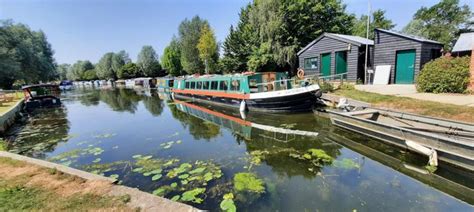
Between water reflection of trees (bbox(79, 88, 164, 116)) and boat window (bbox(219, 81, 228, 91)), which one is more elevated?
boat window (bbox(219, 81, 228, 91))

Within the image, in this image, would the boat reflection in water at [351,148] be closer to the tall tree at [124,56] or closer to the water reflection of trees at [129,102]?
the water reflection of trees at [129,102]

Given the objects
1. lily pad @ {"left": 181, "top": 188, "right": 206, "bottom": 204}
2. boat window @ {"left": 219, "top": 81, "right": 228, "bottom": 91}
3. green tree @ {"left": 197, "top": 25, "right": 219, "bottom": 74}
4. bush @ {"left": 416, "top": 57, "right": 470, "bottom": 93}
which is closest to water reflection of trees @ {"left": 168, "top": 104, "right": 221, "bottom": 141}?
boat window @ {"left": 219, "top": 81, "right": 228, "bottom": 91}

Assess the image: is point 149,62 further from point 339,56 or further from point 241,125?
point 241,125

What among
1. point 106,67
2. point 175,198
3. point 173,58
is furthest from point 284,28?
point 106,67

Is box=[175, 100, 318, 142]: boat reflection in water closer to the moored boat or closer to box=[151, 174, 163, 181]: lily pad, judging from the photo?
the moored boat

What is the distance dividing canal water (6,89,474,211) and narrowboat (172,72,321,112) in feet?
3.42

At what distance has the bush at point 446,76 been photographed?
30.3 ft

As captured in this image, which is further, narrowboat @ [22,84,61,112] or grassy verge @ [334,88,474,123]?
narrowboat @ [22,84,61,112]

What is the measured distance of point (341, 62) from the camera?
1556 centimetres

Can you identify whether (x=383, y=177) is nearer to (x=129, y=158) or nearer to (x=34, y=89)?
(x=129, y=158)

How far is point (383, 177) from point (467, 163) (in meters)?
1.58

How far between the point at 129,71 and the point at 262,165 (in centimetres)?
5966

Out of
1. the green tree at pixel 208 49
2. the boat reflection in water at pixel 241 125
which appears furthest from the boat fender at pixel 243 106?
the green tree at pixel 208 49

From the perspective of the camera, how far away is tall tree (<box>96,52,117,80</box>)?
2504 inches
